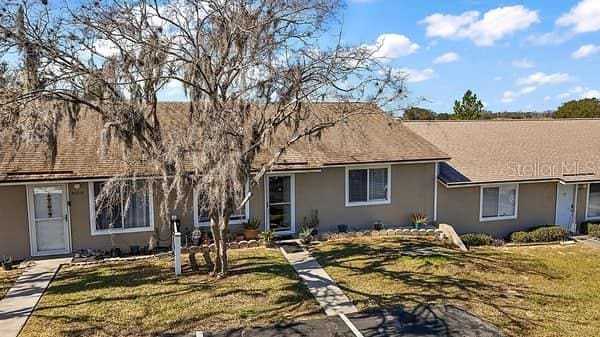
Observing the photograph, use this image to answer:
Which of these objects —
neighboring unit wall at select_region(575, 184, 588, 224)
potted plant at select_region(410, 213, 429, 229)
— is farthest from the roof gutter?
potted plant at select_region(410, 213, 429, 229)

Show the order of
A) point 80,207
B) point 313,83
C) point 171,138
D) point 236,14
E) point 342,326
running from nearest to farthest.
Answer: point 342,326 < point 171,138 < point 236,14 < point 313,83 < point 80,207

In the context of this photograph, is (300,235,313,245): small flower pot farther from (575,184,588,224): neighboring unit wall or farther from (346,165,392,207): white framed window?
(575,184,588,224): neighboring unit wall

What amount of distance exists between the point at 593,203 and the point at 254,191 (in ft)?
46.3

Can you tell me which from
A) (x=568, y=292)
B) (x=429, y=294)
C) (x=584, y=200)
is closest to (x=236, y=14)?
(x=429, y=294)

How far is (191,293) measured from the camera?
9.56 metres

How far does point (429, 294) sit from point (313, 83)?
5468mm

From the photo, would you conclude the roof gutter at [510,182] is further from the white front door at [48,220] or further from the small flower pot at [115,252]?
the white front door at [48,220]

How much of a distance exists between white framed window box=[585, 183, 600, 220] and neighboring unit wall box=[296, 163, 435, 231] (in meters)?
7.09

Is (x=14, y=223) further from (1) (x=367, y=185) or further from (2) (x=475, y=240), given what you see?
(2) (x=475, y=240)

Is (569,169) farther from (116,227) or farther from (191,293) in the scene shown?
(116,227)

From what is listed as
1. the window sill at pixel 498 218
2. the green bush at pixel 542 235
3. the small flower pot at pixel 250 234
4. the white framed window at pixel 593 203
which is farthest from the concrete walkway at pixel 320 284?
the white framed window at pixel 593 203

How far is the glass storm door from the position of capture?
570 inches

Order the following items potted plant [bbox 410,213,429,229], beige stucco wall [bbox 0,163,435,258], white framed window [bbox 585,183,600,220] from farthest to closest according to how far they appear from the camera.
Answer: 1. white framed window [bbox 585,183,600,220]
2. potted plant [bbox 410,213,429,229]
3. beige stucco wall [bbox 0,163,435,258]

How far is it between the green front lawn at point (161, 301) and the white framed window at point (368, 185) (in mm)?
4599
